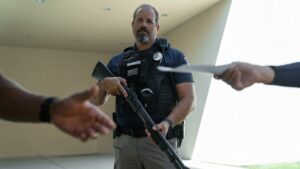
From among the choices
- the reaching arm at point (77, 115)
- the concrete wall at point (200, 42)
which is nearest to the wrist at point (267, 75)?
the reaching arm at point (77, 115)

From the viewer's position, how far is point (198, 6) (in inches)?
247

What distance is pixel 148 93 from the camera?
216 centimetres

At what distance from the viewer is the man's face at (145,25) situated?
7.22ft

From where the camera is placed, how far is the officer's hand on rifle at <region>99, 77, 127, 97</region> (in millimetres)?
2111

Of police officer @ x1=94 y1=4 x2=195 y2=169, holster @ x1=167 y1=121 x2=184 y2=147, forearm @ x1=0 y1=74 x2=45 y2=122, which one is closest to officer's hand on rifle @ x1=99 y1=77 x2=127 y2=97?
police officer @ x1=94 y1=4 x2=195 y2=169

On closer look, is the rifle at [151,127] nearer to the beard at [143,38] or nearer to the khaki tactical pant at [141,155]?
the khaki tactical pant at [141,155]

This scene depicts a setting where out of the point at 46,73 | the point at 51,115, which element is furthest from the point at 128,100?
the point at 46,73

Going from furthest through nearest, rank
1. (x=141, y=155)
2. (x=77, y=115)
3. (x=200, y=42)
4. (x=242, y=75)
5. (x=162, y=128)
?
1. (x=200, y=42)
2. (x=141, y=155)
3. (x=162, y=128)
4. (x=242, y=75)
5. (x=77, y=115)

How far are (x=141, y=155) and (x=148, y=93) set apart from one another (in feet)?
1.08

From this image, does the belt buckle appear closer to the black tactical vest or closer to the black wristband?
the black tactical vest

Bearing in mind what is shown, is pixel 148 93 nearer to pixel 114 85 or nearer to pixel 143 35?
pixel 114 85

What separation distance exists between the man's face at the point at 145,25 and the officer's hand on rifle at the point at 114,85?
25 cm

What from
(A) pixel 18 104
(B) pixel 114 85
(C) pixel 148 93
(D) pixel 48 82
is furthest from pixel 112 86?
(D) pixel 48 82

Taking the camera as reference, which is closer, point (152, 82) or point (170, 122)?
point (170, 122)
